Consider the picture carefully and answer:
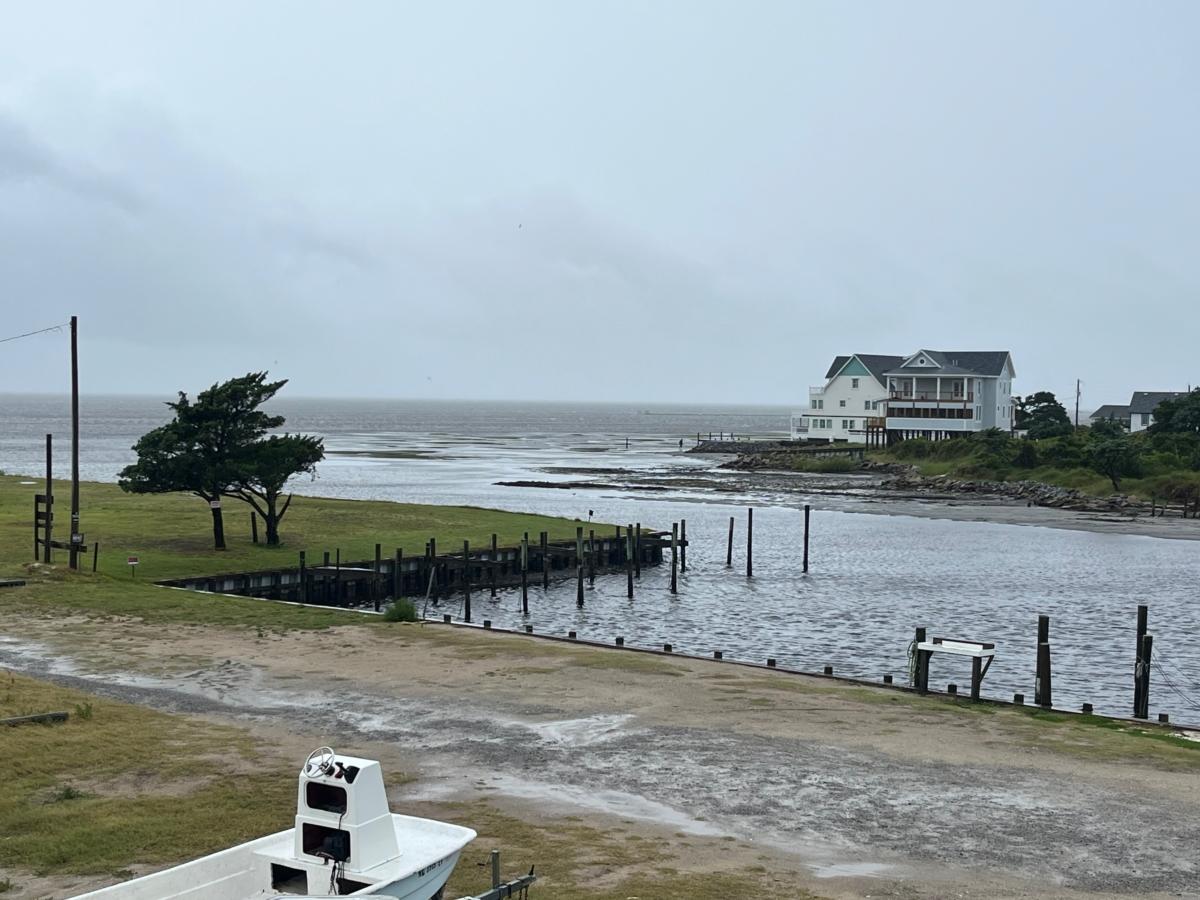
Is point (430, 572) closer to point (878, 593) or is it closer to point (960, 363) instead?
point (878, 593)

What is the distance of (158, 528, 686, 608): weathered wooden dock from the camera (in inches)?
1654

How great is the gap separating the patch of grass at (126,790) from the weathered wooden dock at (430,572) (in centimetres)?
1915

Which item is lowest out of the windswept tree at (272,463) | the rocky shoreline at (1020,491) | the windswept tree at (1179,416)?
the rocky shoreline at (1020,491)

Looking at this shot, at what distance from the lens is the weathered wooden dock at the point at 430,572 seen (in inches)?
1654

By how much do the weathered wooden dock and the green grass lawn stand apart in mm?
760

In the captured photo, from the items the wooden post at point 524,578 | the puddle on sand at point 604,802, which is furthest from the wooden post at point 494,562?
the puddle on sand at point 604,802

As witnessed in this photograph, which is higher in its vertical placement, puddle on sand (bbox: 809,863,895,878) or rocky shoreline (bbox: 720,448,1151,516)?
rocky shoreline (bbox: 720,448,1151,516)

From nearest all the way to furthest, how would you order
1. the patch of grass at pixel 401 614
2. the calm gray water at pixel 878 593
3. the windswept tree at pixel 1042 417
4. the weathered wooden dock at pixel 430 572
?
the patch of grass at pixel 401 614 → the calm gray water at pixel 878 593 → the weathered wooden dock at pixel 430 572 → the windswept tree at pixel 1042 417

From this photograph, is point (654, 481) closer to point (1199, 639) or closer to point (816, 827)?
A: point (1199, 639)

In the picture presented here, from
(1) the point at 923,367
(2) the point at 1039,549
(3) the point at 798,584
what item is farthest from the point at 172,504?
(1) the point at 923,367

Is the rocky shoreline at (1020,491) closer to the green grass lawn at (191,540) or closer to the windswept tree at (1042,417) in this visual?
the windswept tree at (1042,417)

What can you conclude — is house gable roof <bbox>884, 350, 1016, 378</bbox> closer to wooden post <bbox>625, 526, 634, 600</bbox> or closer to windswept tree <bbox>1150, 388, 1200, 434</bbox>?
windswept tree <bbox>1150, 388, 1200, 434</bbox>

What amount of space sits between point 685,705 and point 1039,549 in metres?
47.0

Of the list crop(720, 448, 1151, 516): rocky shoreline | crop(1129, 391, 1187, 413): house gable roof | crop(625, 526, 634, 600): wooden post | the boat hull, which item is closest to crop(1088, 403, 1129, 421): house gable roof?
crop(1129, 391, 1187, 413): house gable roof
